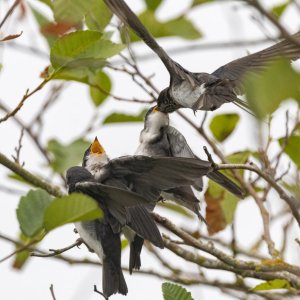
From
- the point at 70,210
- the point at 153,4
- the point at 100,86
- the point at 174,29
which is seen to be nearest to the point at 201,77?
the point at 174,29

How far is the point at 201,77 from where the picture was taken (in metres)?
3.17

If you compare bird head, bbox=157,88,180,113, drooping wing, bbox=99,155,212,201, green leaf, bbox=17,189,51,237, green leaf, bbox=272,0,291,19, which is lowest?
green leaf, bbox=17,189,51,237

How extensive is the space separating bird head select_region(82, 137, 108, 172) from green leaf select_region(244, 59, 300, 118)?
8.76 feet

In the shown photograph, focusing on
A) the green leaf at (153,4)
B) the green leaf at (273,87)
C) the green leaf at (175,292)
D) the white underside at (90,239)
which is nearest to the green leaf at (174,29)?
the green leaf at (153,4)

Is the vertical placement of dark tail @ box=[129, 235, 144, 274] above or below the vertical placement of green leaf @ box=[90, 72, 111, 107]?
below

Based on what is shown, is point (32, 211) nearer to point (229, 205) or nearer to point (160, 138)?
point (229, 205)

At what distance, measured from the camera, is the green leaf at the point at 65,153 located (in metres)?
3.01

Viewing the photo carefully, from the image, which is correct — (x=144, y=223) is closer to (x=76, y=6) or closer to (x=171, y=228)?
(x=171, y=228)

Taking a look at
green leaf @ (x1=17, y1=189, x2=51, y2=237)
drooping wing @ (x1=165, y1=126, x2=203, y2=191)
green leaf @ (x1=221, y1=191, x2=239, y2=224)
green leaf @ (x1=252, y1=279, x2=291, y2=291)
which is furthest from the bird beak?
green leaf @ (x1=17, y1=189, x2=51, y2=237)

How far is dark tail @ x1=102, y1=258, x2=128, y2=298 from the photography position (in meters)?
3.10

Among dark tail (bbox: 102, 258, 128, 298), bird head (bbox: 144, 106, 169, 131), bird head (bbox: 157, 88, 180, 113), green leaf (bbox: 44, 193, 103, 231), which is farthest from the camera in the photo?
bird head (bbox: 144, 106, 169, 131)

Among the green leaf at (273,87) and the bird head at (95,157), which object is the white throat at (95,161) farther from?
the green leaf at (273,87)

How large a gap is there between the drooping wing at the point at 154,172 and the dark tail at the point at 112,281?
46cm

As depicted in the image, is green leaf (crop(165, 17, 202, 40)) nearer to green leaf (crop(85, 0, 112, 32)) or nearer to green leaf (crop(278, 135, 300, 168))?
green leaf (crop(85, 0, 112, 32))
